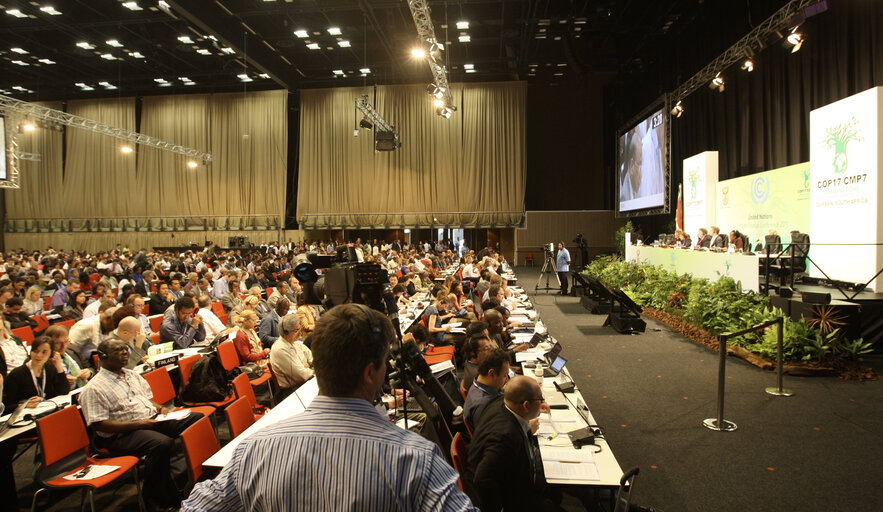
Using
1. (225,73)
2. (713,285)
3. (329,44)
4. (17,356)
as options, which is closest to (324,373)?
(17,356)

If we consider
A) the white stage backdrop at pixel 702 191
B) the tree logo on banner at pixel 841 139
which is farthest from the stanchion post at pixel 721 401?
the white stage backdrop at pixel 702 191

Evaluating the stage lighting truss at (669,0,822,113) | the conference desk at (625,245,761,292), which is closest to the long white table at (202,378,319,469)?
the conference desk at (625,245,761,292)

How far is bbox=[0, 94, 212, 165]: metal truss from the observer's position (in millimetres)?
14664

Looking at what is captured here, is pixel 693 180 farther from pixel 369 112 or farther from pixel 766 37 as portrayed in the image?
pixel 369 112

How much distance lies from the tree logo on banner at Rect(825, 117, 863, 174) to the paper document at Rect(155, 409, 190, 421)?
393 inches

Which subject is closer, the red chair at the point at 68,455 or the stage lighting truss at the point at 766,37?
the red chair at the point at 68,455

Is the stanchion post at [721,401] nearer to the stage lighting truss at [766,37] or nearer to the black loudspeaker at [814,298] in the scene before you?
the black loudspeaker at [814,298]

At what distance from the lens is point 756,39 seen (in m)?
9.65

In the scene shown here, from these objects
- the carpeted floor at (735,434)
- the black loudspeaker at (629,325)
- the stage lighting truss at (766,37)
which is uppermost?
the stage lighting truss at (766,37)

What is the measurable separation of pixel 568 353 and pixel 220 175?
1990cm

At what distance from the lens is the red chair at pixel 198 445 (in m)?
2.84

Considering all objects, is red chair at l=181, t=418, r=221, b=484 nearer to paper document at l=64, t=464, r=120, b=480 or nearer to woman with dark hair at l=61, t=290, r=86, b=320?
paper document at l=64, t=464, r=120, b=480

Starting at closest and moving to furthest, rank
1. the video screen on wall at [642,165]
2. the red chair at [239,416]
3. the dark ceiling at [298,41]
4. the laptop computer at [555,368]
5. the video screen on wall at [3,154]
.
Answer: the red chair at [239,416], the laptop computer at [555,368], the dark ceiling at [298,41], the video screen on wall at [3,154], the video screen on wall at [642,165]

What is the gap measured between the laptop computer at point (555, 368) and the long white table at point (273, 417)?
1.85m
